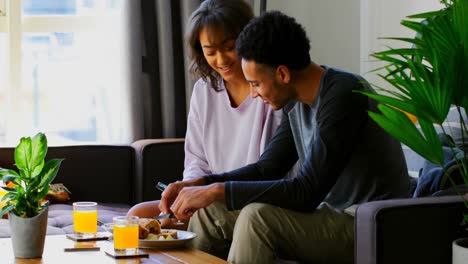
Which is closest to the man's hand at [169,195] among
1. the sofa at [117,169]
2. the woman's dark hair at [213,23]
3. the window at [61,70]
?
the woman's dark hair at [213,23]

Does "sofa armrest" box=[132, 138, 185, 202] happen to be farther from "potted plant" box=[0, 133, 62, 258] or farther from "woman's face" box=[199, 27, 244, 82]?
"potted plant" box=[0, 133, 62, 258]

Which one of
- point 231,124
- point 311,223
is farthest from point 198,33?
point 311,223

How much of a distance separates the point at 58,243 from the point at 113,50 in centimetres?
203

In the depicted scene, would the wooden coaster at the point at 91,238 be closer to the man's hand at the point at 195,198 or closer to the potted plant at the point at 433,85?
the man's hand at the point at 195,198

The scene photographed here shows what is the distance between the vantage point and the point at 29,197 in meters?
2.05

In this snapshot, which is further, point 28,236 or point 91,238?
point 91,238

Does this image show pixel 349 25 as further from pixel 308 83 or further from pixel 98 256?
pixel 98 256

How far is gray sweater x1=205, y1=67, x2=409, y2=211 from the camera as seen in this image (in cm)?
221

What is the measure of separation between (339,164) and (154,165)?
5.13 feet

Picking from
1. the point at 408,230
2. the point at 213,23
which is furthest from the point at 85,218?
the point at 213,23

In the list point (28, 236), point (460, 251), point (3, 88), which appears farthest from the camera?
Result: point (3, 88)

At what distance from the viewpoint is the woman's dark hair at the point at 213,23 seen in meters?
2.93

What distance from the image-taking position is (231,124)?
3.03 metres

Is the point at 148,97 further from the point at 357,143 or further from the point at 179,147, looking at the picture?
the point at 357,143
